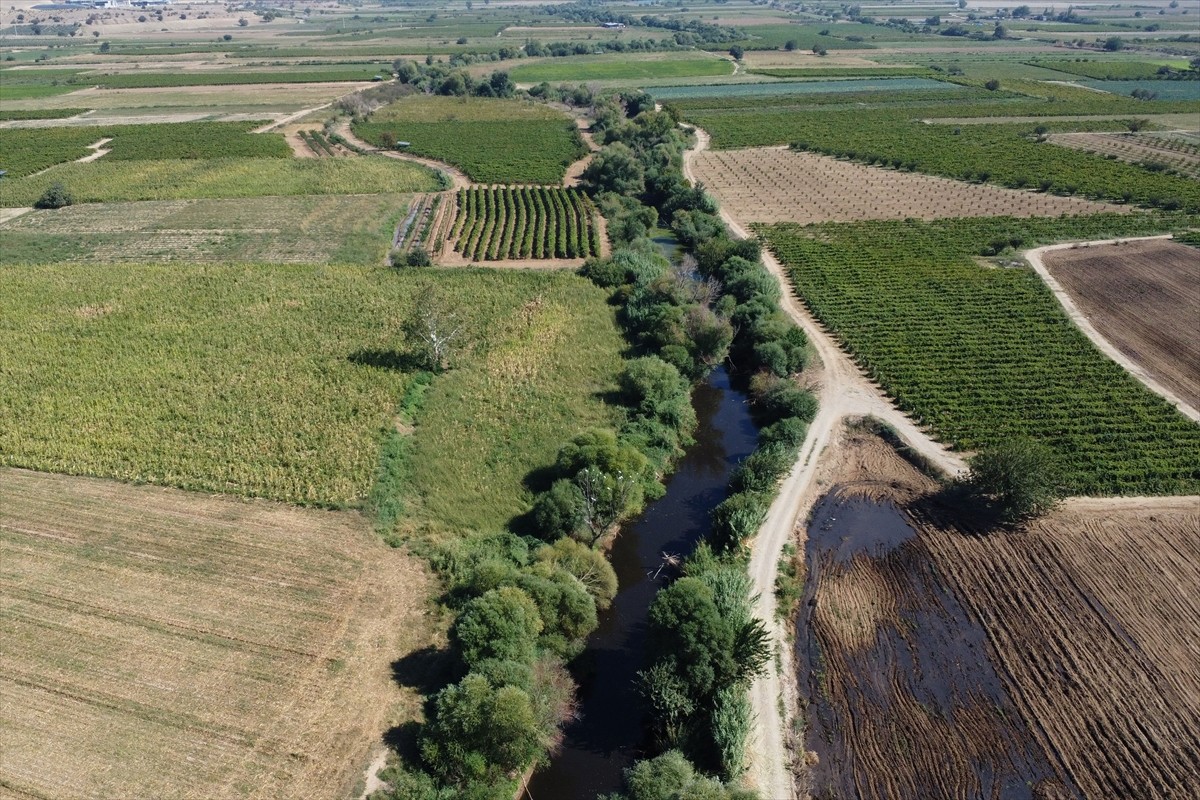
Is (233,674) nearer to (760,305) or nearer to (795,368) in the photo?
(795,368)

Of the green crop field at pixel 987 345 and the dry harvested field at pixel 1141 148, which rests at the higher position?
the dry harvested field at pixel 1141 148

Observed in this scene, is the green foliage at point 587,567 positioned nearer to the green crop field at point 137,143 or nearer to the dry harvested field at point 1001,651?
the dry harvested field at point 1001,651

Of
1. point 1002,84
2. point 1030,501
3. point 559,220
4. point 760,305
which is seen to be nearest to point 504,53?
point 1002,84

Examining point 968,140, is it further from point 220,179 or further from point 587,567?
point 220,179

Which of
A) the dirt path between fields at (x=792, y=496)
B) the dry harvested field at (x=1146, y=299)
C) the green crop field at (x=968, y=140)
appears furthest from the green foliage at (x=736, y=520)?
the green crop field at (x=968, y=140)

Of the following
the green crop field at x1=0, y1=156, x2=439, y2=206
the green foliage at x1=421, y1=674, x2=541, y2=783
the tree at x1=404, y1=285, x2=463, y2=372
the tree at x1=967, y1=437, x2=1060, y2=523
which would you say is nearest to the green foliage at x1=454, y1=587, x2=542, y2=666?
the green foliage at x1=421, y1=674, x2=541, y2=783

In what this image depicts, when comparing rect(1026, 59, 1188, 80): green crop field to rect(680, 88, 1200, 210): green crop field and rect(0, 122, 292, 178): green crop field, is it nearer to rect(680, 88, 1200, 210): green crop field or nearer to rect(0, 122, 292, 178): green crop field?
rect(680, 88, 1200, 210): green crop field
